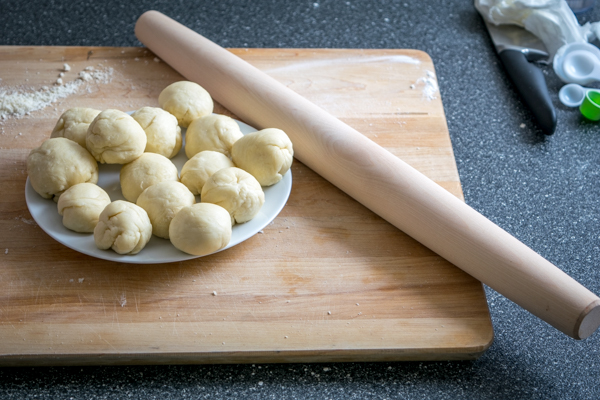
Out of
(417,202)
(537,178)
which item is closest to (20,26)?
(417,202)

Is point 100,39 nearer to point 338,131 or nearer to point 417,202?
point 338,131

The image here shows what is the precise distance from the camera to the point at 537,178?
149cm

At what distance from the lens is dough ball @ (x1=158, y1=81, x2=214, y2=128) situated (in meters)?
1.33

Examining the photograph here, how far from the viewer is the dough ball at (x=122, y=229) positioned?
104 centimetres

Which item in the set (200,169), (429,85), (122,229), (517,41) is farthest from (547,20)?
(122,229)

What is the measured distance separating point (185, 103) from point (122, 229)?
16.0 inches

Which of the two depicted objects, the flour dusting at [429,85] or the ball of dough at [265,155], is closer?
the ball of dough at [265,155]

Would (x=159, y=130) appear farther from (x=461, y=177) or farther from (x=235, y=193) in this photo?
(x=461, y=177)

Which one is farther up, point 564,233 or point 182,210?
point 182,210

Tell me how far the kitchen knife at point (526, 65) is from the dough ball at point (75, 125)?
1.19 meters

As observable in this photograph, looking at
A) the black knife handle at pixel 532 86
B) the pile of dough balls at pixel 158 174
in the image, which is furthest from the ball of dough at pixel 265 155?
the black knife handle at pixel 532 86

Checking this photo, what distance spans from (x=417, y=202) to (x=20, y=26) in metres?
1.51

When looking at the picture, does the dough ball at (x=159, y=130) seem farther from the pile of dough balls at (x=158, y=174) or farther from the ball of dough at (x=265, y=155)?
the ball of dough at (x=265, y=155)

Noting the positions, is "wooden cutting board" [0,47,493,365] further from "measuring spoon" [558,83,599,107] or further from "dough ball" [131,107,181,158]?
"measuring spoon" [558,83,599,107]
